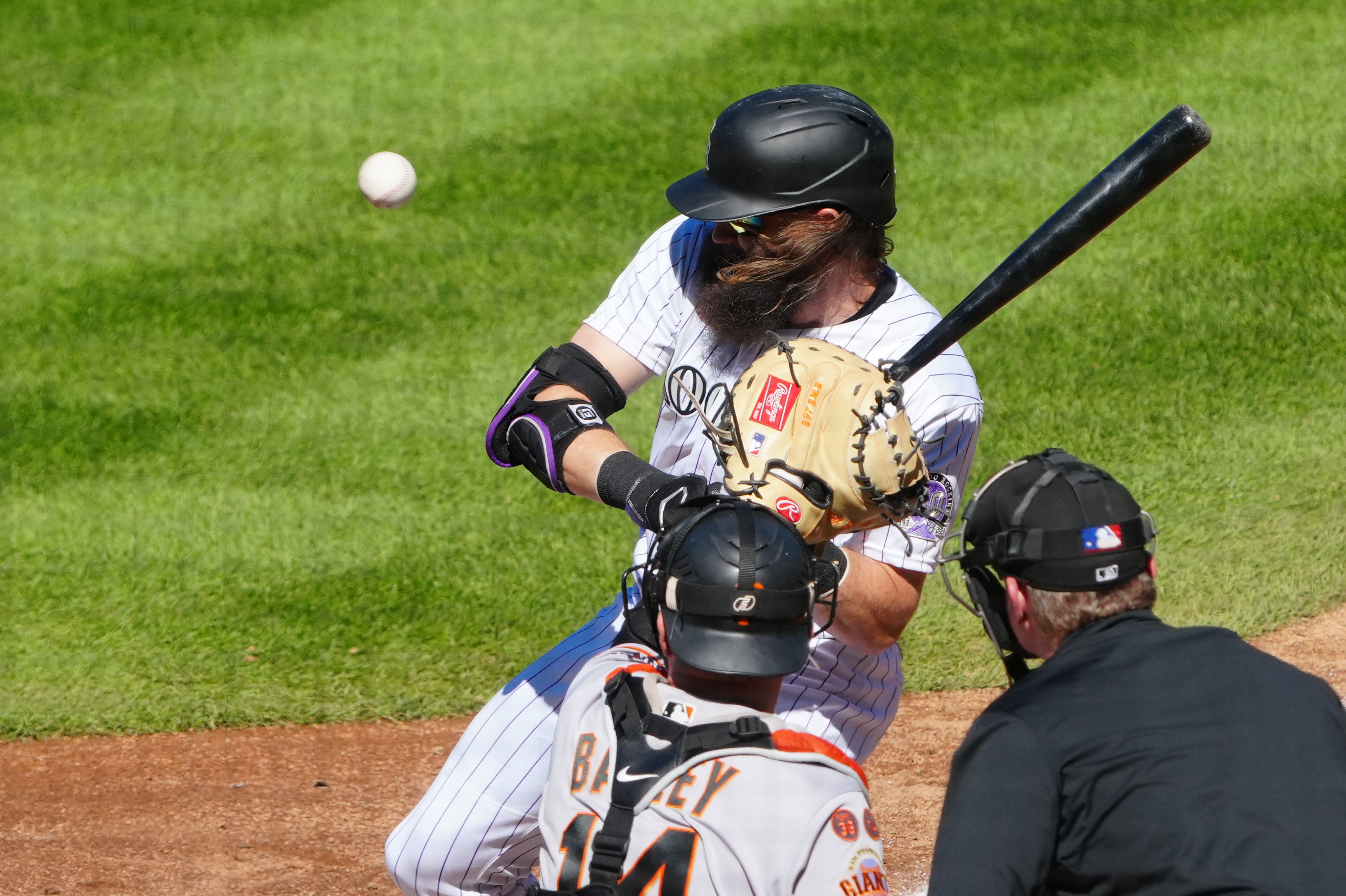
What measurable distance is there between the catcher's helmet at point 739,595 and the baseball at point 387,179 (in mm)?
4339

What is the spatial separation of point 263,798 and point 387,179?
9.50 ft

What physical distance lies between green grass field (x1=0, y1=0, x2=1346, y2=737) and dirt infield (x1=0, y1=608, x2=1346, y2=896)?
147mm

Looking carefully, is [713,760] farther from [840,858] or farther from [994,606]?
[994,606]

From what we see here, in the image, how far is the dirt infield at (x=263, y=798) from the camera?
13.4 feet

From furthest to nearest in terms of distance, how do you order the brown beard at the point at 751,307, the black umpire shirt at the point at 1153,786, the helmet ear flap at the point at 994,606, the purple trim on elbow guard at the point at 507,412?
the purple trim on elbow guard at the point at 507,412
the brown beard at the point at 751,307
the helmet ear flap at the point at 994,606
the black umpire shirt at the point at 1153,786

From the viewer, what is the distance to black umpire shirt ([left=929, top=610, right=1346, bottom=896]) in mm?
1955

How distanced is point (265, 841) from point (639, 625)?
211cm

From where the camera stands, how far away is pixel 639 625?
275 cm

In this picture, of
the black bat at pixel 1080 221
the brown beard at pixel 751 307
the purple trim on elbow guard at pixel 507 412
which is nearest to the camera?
the black bat at pixel 1080 221

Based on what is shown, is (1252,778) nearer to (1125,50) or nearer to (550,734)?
(550,734)

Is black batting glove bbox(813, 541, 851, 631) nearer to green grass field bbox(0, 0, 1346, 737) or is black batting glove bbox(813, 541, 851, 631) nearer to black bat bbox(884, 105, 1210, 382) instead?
black bat bbox(884, 105, 1210, 382)

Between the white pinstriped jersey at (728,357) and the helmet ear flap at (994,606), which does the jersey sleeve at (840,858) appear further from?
the white pinstriped jersey at (728,357)

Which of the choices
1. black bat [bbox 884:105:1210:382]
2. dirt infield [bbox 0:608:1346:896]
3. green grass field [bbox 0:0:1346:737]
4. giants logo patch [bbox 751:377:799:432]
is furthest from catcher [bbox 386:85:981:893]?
dirt infield [bbox 0:608:1346:896]

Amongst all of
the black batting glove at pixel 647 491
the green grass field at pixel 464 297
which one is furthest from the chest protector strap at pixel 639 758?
the green grass field at pixel 464 297
